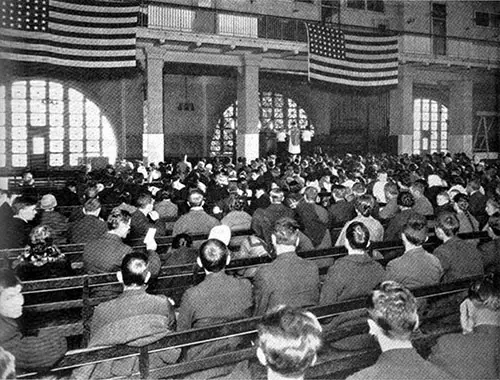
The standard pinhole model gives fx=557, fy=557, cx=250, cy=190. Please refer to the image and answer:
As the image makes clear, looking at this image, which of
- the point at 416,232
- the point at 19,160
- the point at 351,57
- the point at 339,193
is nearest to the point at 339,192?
the point at 339,193

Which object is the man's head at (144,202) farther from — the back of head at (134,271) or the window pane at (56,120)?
the window pane at (56,120)

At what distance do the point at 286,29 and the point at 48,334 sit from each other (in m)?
21.2

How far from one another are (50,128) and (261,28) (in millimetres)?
9198

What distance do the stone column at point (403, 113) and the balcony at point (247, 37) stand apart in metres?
1.17

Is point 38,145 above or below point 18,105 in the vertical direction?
below

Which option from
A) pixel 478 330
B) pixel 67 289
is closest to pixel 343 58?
pixel 67 289

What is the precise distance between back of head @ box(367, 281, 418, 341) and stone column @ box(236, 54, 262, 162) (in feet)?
59.8

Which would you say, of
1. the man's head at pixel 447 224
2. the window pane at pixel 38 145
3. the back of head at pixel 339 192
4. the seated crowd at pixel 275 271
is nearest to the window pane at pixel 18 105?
the window pane at pixel 38 145

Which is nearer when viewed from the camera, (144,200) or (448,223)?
(448,223)

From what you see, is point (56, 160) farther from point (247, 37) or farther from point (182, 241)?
point (182, 241)

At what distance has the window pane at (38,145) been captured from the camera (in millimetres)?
21188

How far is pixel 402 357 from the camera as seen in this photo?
2.89m

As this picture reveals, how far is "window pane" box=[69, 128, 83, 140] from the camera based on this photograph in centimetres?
2211

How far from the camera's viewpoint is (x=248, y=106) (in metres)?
21.2
